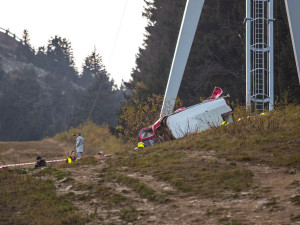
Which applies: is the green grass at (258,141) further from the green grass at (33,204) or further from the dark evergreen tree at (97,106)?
the dark evergreen tree at (97,106)

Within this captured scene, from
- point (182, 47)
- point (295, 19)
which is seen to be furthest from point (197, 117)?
point (295, 19)

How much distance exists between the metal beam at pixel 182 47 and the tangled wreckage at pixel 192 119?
2.99 metres

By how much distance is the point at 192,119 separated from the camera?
15.0 m

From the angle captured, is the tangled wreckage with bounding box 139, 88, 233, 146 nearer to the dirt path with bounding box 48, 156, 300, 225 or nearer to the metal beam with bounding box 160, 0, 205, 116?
the metal beam with bounding box 160, 0, 205, 116

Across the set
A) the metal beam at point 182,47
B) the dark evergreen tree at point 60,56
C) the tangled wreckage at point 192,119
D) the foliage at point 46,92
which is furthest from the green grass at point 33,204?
the dark evergreen tree at point 60,56

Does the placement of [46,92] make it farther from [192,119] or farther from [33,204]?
[33,204]

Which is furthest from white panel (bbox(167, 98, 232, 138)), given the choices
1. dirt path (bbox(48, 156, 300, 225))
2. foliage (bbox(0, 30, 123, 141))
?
foliage (bbox(0, 30, 123, 141))

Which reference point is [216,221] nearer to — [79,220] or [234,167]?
[79,220]

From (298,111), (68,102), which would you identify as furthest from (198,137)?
(68,102)

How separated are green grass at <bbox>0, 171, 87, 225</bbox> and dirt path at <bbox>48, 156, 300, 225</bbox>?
26 centimetres

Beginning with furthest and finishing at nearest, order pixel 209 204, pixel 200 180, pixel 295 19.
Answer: pixel 295 19 → pixel 200 180 → pixel 209 204

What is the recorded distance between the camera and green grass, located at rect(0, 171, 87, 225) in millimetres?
6586

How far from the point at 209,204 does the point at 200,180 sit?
132 cm

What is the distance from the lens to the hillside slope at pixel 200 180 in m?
6.27
